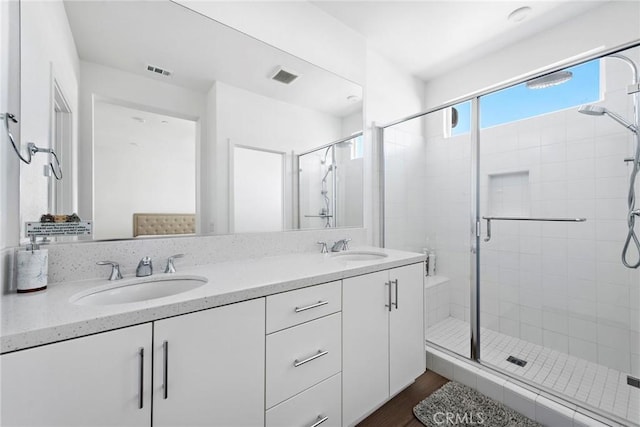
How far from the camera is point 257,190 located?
Result: 1.60 meters

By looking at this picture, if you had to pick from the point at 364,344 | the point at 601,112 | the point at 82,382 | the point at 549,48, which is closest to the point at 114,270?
the point at 82,382

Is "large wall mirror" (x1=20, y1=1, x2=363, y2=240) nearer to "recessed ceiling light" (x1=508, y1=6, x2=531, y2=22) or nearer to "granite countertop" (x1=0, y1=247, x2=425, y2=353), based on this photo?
"granite countertop" (x1=0, y1=247, x2=425, y2=353)

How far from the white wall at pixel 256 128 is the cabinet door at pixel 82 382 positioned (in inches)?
30.4

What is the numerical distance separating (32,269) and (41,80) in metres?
0.69

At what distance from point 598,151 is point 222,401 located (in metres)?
2.73

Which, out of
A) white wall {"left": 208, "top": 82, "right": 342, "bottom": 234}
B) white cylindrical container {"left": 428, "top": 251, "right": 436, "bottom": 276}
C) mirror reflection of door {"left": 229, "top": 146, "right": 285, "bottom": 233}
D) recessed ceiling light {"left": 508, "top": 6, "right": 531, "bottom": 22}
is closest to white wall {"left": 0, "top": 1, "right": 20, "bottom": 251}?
white wall {"left": 208, "top": 82, "right": 342, "bottom": 234}

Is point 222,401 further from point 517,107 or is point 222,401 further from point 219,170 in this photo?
point 517,107

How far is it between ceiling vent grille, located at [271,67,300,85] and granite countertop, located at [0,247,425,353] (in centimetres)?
119

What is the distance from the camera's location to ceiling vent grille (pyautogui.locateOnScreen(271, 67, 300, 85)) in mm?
1715

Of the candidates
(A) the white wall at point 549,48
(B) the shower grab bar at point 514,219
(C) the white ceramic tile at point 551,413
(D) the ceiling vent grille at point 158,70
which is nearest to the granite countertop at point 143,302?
(D) the ceiling vent grille at point 158,70

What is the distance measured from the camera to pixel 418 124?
2.68 meters

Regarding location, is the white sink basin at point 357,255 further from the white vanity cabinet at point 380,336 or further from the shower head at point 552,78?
the shower head at point 552,78

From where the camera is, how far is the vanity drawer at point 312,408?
3.31ft

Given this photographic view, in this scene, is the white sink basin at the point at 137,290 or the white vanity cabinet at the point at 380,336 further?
the white vanity cabinet at the point at 380,336
